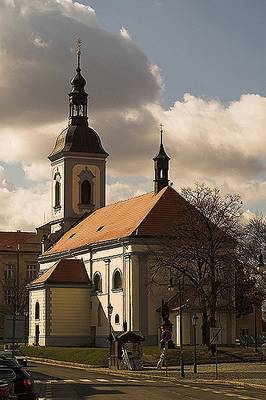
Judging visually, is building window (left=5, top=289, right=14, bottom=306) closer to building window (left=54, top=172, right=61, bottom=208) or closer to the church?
the church

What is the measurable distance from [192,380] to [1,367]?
2127 cm

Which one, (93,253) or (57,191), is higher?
(57,191)

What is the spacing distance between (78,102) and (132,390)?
63.2m

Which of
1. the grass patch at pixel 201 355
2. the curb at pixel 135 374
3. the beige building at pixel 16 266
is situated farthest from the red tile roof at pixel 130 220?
the beige building at pixel 16 266

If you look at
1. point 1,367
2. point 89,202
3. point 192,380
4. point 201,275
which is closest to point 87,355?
point 201,275

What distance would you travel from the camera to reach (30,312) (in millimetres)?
86875

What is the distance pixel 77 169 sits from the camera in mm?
92875

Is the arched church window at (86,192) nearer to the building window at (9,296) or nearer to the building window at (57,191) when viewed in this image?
the building window at (57,191)

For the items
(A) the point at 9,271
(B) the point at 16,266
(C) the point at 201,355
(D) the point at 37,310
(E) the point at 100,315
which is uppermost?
(B) the point at 16,266

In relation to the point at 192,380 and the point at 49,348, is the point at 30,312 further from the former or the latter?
the point at 192,380

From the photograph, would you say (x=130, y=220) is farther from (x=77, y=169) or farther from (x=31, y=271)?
(x=31, y=271)

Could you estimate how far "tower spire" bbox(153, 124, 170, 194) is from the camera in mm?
80562

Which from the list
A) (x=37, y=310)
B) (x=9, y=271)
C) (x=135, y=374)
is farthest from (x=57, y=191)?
(x=135, y=374)

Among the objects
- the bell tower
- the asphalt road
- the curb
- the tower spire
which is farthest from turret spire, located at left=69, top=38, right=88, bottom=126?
the asphalt road
